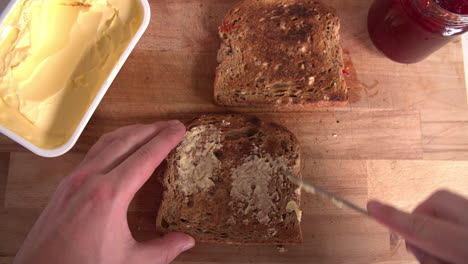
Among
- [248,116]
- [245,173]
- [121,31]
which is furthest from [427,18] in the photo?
[121,31]

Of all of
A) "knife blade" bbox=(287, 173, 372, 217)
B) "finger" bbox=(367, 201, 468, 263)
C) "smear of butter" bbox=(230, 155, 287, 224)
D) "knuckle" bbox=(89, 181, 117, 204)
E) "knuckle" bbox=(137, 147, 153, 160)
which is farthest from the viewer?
"smear of butter" bbox=(230, 155, 287, 224)

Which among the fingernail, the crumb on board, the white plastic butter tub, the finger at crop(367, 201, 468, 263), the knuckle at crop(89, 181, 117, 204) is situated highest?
the white plastic butter tub

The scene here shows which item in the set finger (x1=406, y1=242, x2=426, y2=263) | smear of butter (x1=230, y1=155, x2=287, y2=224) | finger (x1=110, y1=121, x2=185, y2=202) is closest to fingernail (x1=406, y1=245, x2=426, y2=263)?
finger (x1=406, y1=242, x2=426, y2=263)

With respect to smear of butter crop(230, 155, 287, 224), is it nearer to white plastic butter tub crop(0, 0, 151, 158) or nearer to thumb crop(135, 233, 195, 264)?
thumb crop(135, 233, 195, 264)

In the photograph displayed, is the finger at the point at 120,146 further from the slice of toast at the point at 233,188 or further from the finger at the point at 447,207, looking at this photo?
the finger at the point at 447,207

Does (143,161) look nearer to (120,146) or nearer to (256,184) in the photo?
(120,146)

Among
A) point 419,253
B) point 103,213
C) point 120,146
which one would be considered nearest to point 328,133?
point 419,253
